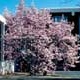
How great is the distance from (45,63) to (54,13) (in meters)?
10.6

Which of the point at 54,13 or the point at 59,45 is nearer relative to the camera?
the point at 59,45

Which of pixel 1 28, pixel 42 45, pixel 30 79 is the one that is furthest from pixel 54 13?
pixel 30 79

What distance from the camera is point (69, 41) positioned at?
30391mm

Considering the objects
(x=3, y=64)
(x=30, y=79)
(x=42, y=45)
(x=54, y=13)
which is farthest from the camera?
(x=54, y=13)

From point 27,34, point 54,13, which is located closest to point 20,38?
point 27,34

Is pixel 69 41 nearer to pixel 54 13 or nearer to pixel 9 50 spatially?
pixel 9 50

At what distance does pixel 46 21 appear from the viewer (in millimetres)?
30391

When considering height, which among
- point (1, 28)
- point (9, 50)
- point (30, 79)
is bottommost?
point (30, 79)

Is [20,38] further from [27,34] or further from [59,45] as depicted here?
[59,45]

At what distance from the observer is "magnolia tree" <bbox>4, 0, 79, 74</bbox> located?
29078mm

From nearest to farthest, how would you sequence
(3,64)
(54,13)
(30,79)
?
(30,79) < (3,64) < (54,13)

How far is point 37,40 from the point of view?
95.7ft

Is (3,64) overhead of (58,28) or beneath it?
beneath

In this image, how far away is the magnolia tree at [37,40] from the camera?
2908 centimetres
